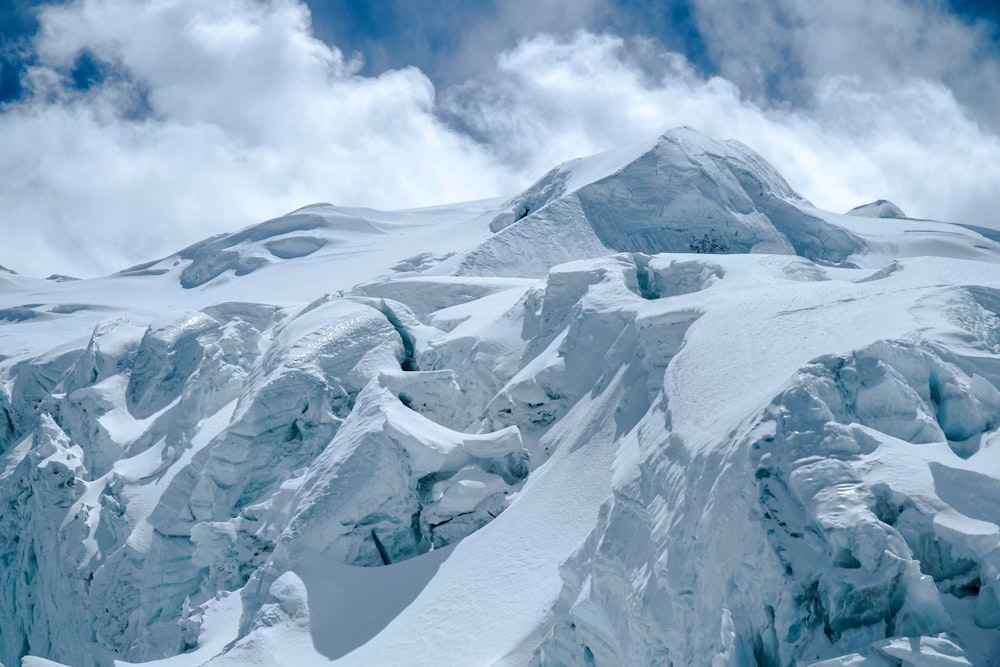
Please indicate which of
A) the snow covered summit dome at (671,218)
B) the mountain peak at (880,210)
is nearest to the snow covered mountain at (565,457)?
the snow covered summit dome at (671,218)

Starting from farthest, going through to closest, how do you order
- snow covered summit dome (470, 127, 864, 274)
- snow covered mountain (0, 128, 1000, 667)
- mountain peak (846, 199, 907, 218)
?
1. mountain peak (846, 199, 907, 218)
2. snow covered summit dome (470, 127, 864, 274)
3. snow covered mountain (0, 128, 1000, 667)

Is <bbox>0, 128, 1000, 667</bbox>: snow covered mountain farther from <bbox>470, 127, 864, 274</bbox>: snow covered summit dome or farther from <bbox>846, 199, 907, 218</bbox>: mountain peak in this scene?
<bbox>846, 199, 907, 218</bbox>: mountain peak

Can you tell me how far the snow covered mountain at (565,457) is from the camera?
5.26m

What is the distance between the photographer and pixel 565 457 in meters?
11.0

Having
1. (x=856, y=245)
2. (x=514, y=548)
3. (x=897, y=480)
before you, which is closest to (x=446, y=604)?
(x=514, y=548)

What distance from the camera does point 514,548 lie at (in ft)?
32.0

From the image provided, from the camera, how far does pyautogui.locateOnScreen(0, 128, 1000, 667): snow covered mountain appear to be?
526 centimetres

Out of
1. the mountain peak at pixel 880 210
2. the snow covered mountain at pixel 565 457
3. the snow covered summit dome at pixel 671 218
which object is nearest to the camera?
the snow covered mountain at pixel 565 457

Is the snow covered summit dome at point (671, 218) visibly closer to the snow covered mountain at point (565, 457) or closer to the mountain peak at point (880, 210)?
the snow covered mountain at point (565, 457)

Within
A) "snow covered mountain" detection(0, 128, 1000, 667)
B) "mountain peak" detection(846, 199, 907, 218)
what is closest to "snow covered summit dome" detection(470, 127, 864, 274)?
"snow covered mountain" detection(0, 128, 1000, 667)

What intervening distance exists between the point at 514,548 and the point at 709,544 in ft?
14.0

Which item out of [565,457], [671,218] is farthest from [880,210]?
[565,457]

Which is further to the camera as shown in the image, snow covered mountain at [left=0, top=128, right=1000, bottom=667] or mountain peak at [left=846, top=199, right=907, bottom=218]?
mountain peak at [left=846, top=199, right=907, bottom=218]

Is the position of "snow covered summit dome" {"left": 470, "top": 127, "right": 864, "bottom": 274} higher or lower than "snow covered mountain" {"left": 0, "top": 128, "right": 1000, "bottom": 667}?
higher
